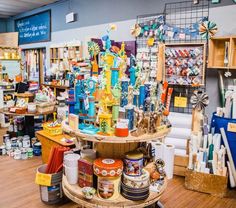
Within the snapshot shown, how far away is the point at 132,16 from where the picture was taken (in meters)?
4.54

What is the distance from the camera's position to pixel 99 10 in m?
5.16

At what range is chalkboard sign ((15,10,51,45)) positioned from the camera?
665 cm

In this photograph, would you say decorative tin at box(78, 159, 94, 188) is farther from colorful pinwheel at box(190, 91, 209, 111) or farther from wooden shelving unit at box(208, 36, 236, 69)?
wooden shelving unit at box(208, 36, 236, 69)

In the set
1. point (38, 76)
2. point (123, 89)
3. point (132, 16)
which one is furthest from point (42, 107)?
point (38, 76)

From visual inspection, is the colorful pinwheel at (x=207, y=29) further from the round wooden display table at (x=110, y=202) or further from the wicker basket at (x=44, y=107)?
the wicker basket at (x=44, y=107)

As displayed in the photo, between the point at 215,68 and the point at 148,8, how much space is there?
1622mm

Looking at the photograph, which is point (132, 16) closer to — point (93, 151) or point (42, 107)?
point (42, 107)

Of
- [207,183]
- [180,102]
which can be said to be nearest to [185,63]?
[180,102]

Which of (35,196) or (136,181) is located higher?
(136,181)

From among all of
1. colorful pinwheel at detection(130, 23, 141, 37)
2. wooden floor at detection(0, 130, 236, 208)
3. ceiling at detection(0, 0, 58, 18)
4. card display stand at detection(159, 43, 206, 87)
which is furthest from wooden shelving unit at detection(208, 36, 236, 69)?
ceiling at detection(0, 0, 58, 18)

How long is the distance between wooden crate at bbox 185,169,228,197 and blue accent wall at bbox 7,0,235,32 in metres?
2.24

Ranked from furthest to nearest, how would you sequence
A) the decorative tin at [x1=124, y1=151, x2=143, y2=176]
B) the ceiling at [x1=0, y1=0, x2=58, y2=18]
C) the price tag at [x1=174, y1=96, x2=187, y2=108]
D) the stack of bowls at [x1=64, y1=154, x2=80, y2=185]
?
the ceiling at [x1=0, y1=0, x2=58, y2=18] < the price tag at [x1=174, y1=96, x2=187, y2=108] < the stack of bowls at [x1=64, y1=154, x2=80, y2=185] < the decorative tin at [x1=124, y1=151, x2=143, y2=176]

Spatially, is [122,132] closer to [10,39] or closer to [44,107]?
[44,107]

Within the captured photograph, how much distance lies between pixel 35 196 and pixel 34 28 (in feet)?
17.9
